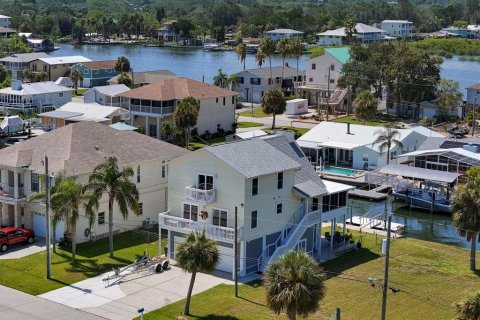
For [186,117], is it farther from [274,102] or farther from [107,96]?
[107,96]

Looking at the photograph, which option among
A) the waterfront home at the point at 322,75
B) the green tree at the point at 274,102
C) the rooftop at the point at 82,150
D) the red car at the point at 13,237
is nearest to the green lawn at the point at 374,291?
the red car at the point at 13,237

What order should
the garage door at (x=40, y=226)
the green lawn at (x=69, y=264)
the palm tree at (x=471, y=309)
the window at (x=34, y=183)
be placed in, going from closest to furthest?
1. the palm tree at (x=471, y=309)
2. the green lawn at (x=69, y=264)
3. the garage door at (x=40, y=226)
4. the window at (x=34, y=183)

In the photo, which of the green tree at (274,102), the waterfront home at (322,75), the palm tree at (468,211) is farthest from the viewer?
the waterfront home at (322,75)

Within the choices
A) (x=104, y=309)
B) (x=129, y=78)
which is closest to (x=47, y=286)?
(x=104, y=309)

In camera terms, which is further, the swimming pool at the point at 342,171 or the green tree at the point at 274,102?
the green tree at the point at 274,102

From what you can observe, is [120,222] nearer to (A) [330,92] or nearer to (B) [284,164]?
(B) [284,164]

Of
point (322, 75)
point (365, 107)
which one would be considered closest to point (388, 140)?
point (365, 107)

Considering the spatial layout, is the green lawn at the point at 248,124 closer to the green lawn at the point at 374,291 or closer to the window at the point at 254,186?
the green lawn at the point at 374,291
